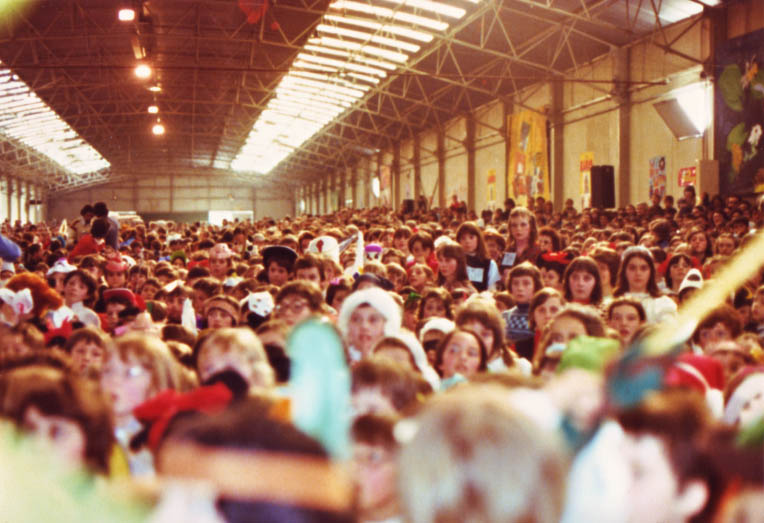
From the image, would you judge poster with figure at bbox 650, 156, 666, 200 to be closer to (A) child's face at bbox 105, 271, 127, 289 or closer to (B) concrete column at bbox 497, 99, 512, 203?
(B) concrete column at bbox 497, 99, 512, 203

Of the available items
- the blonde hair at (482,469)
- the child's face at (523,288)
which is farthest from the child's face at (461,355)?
the blonde hair at (482,469)

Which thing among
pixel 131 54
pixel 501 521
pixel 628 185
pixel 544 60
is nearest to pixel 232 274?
pixel 501 521

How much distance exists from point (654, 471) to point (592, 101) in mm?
19995

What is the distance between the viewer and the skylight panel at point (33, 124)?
28.2 metres

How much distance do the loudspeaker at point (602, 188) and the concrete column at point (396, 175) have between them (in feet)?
61.8

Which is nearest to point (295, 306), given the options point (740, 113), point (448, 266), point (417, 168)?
point (448, 266)

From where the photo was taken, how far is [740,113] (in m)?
15.7

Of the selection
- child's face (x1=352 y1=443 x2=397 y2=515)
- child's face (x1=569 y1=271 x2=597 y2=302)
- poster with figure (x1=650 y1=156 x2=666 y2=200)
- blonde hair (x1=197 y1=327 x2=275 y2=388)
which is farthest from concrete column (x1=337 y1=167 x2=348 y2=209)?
child's face (x1=352 y1=443 x2=397 y2=515)

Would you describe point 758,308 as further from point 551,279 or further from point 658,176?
point 658,176

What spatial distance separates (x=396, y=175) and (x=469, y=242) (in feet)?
99.9

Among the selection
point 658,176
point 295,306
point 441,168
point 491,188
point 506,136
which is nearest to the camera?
point 295,306

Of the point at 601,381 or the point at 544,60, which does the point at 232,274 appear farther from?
the point at 544,60

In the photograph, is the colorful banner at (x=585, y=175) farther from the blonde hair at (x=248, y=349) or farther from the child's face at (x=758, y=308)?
the blonde hair at (x=248, y=349)

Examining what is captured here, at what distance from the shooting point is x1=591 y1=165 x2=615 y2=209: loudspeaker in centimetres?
1897
